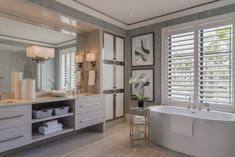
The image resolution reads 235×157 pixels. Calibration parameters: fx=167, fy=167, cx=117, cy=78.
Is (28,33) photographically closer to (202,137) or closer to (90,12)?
(90,12)

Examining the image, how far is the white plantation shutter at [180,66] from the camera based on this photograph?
3666 millimetres

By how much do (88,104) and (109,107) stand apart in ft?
2.85

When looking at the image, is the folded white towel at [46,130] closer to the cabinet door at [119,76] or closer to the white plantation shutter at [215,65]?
the cabinet door at [119,76]

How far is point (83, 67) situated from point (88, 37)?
2.46 feet

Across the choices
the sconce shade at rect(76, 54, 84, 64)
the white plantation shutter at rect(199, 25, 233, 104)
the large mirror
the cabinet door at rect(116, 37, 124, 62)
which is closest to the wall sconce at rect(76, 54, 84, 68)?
the sconce shade at rect(76, 54, 84, 64)

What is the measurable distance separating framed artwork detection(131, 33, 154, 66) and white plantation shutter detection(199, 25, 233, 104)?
1.19 meters

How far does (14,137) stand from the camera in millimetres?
2355

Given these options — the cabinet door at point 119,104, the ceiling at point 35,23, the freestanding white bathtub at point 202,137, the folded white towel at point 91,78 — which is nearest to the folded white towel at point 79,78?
the folded white towel at point 91,78

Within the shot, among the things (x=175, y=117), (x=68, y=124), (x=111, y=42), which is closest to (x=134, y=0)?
(x=111, y=42)

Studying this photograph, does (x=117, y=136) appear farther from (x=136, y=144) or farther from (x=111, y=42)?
(x=111, y=42)

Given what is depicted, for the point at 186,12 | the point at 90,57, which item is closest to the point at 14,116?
the point at 90,57

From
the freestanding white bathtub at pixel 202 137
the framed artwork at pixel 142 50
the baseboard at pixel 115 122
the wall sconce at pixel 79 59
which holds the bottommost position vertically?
the baseboard at pixel 115 122

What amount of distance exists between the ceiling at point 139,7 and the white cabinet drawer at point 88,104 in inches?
73.2

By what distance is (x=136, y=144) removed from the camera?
10.3ft
